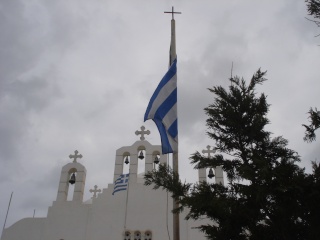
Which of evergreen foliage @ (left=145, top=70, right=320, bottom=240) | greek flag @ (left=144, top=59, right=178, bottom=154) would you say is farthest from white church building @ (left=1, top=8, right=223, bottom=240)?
evergreen foliage @ (left=145, top=70, right=320, bottom=240)

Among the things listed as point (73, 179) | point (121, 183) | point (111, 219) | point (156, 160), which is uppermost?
point (156, 160)

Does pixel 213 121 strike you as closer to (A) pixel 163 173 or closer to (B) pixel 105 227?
(A) pixel 163 173

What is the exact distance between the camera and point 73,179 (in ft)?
48.8

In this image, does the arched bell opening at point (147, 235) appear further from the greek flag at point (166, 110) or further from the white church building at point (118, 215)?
the greek flag at point (166, 110)

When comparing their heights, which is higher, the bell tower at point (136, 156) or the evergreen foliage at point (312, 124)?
the bell tower at point (136, 156)

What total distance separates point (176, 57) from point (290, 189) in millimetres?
5018

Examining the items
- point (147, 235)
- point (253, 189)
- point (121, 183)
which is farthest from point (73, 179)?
point (253, 189)

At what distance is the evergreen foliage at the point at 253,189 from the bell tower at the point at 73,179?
8392 mm

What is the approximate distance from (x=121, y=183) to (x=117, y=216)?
121 cm

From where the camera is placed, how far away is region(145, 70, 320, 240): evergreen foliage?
19.5 feet

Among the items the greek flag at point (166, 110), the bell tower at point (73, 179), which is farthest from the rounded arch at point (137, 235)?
the greek flag at point (166, 110)

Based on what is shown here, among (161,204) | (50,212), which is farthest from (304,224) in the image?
(50,212)

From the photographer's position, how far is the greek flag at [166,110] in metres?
8.52

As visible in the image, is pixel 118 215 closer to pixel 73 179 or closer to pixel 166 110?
pixel 73 179
